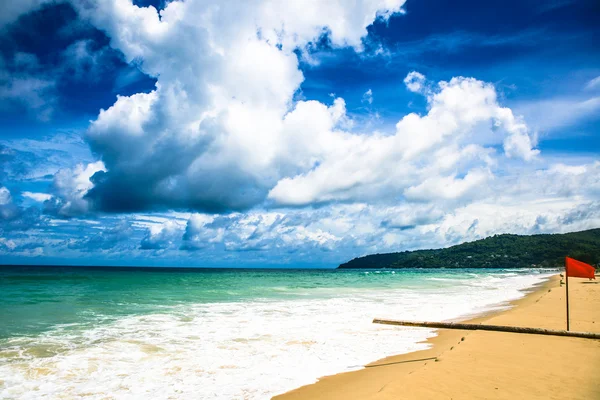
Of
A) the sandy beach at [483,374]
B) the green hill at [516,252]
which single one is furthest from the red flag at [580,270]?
the green hill at [516,252]

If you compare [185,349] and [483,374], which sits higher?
[483,374]

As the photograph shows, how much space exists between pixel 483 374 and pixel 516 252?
575 feet

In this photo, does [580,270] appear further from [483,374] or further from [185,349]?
[185,349]

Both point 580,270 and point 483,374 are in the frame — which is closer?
point 483,374

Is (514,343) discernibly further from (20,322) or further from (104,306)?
(104,306)

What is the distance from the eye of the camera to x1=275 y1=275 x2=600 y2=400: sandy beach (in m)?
6.03

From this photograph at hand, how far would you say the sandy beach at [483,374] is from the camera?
6027 mm

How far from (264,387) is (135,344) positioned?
5.88m

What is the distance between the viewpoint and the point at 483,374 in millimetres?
6961

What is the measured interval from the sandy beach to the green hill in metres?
113

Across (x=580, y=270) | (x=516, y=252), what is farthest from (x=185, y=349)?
(x=516, y=252)

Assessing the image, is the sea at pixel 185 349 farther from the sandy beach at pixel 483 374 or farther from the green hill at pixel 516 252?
the green hill at pixel 516 252

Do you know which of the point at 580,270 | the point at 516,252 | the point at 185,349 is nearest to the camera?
the point at 580,270

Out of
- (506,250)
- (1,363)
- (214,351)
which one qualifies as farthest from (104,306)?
(506,250)
